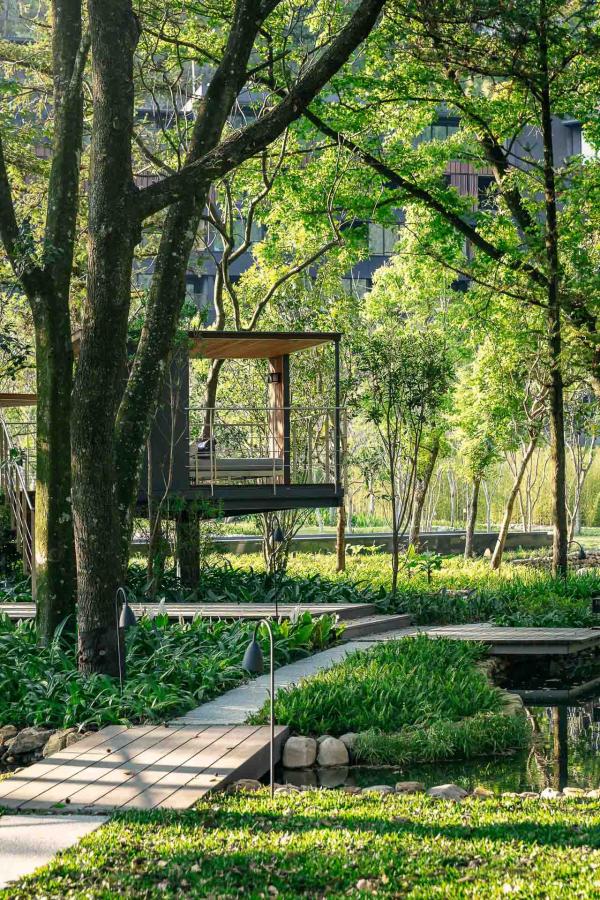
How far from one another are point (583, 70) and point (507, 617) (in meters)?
8.12

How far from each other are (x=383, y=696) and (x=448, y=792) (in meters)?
1.81

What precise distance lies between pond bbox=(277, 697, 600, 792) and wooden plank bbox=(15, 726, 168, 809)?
3.14ft

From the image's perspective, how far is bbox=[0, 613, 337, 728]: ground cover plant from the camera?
7453 mm

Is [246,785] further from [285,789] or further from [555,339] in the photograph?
[555,339]

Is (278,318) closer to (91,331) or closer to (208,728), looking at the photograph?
(91,331)

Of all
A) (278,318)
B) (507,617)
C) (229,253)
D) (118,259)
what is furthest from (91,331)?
(278,318)

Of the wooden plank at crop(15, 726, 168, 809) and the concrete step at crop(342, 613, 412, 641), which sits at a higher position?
the concrete step at crop(342, 613, 412, 641)

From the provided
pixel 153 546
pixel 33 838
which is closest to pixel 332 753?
pixel 33 838

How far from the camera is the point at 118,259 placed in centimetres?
806

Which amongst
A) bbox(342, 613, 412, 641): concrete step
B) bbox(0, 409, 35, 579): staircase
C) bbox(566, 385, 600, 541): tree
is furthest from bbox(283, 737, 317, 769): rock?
bbox(566, 385, 600, 541): tree

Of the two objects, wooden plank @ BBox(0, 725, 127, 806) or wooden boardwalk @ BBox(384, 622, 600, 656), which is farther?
wooden boardwalk @ BBox(384, 622, 600, 656)

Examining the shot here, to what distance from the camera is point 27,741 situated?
716cm

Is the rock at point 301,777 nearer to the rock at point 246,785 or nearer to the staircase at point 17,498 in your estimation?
the rock at point 246,785

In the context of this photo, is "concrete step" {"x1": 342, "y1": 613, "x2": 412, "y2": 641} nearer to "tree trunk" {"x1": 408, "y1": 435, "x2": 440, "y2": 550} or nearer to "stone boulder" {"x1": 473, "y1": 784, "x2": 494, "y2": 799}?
"stone boulder" {"x1": 473, "y1": 784, "x2": 494, "y2": 799}
